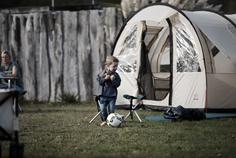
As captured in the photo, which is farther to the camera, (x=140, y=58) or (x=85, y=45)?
(x=85, y=45)

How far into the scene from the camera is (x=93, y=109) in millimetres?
14305

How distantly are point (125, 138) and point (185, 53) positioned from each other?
4708 mm

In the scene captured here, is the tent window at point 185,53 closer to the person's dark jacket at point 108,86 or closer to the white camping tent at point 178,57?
the white camping tent at point 178,57

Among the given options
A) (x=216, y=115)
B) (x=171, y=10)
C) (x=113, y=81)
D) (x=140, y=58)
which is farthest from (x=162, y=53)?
(x=113, y=81)

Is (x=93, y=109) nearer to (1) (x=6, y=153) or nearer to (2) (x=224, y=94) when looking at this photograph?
(2) (x=224, y=94)

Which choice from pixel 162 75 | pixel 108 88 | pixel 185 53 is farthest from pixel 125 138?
pixel 162 75

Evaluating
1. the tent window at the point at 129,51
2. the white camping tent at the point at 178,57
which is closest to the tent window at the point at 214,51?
the white camping tent at the point at 178,57

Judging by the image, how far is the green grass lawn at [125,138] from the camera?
26.0ft

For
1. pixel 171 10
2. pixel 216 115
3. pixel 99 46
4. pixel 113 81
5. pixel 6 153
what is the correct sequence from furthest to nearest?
pixel 99 46, pixel 171 10, pixel 216 115, pixel 113 81, pixel 6 153

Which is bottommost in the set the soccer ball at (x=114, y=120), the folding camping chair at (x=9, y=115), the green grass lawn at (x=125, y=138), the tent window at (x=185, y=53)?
the green grass lawn at (x=125, y=138)

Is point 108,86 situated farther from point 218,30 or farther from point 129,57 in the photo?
point 129,57

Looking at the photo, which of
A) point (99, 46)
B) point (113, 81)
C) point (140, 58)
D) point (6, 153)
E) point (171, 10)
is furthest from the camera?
point (99, 46)

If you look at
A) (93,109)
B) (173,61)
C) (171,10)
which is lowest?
(93,109)

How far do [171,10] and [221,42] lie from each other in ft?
4.72
